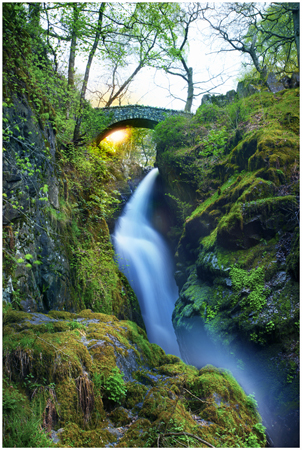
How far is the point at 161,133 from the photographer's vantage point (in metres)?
12.8

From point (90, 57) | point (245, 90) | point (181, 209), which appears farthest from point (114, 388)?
point (245, 90)

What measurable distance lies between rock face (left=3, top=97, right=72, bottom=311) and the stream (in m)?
2.22

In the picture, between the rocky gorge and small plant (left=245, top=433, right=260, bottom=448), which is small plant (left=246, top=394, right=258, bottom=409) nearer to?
the rocky gorge

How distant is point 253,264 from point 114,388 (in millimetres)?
4815

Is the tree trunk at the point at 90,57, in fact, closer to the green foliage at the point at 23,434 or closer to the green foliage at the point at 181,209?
the green foliage at the point at 181,209

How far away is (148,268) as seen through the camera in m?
11.6

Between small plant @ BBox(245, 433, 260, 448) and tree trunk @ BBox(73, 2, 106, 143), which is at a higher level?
tree trunk @ BBox(73, 2, 106, 143)

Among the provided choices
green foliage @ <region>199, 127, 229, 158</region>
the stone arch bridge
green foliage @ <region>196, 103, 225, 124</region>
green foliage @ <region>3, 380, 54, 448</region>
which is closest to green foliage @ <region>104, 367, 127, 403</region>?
green foliage @ <region>3, 380, 54, 448</region>

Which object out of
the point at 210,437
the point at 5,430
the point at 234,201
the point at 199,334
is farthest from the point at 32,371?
the point at 234,201

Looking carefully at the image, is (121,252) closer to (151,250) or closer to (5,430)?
(151,250)

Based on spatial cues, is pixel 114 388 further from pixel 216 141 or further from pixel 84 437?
pixel 216 141

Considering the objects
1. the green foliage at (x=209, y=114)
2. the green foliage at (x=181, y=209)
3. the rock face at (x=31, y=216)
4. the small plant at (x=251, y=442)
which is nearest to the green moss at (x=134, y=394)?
the small plant at (x=251, y=442)

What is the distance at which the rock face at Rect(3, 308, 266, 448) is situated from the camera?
7.21 ft

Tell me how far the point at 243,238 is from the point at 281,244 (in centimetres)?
107
